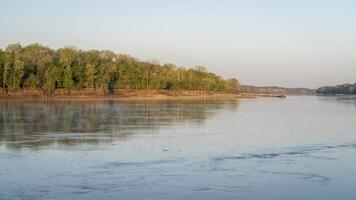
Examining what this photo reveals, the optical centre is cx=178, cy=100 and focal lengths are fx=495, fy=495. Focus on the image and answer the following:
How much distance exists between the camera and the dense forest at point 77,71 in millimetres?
83938

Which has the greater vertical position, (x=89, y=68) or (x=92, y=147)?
(x=89, y=68)

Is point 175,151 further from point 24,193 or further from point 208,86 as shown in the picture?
point 208,86

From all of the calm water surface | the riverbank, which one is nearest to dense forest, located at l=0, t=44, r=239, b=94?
the riverbank

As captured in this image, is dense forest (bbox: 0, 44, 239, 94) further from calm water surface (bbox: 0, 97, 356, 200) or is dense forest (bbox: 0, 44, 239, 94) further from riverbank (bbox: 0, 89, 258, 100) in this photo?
calm water surface (bbox: 0, 97, 356, 200)

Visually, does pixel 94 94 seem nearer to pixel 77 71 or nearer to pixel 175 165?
pixel 77 71

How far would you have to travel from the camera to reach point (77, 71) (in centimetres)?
9375

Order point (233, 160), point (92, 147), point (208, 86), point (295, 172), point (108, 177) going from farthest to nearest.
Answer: point (208, 86), point (92, 147), point (233, 160), point (295, 172), point (108, 177)

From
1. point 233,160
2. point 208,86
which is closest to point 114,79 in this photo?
point 208,86

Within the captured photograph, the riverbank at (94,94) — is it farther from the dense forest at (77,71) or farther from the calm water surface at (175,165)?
the calm water surface at (175,165)

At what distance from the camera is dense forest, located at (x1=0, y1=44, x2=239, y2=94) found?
8394 centimetres

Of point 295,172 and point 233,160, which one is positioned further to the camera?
point 233,160

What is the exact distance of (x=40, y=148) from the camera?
1691 centimetres

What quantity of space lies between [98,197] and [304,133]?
51.3 feet

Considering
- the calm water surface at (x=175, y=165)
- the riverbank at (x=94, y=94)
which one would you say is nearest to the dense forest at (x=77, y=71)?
the riverbank at (x=94, y=94)
